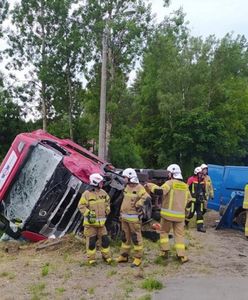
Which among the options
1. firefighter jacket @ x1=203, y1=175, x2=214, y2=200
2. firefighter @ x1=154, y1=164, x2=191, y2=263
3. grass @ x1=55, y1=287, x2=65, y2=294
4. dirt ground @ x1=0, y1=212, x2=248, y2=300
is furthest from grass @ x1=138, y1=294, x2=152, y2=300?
firefighter jacket @ x1=203, y1=175, x2=214, y2=200

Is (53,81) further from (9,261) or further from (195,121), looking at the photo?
(9,261)

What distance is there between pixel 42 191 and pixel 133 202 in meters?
1.92

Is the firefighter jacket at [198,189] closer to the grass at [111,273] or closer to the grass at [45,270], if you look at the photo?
the grass at [111,273]

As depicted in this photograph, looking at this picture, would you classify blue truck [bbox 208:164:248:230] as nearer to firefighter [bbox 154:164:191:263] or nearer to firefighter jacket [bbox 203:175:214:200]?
firefighter jacket [bbox 203:175:214:200]

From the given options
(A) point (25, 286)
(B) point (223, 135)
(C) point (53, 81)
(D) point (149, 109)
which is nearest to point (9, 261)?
(A) point (25, 286)

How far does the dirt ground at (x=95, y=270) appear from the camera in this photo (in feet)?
20.4

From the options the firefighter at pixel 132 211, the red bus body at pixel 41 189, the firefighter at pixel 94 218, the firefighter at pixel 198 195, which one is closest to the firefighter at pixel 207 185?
the firefighter at pixel 198 195

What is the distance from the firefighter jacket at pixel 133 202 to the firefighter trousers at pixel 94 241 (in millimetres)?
419

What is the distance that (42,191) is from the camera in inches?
346

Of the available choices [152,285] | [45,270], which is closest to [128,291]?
[152,285]

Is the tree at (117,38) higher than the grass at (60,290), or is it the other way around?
the tree at (117,38)

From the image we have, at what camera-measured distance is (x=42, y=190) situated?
8781mm

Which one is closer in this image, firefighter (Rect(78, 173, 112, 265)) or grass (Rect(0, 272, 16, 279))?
grass (Rect(0, 272, 16, 279))

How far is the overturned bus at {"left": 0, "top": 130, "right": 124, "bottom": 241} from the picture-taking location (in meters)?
8.78
